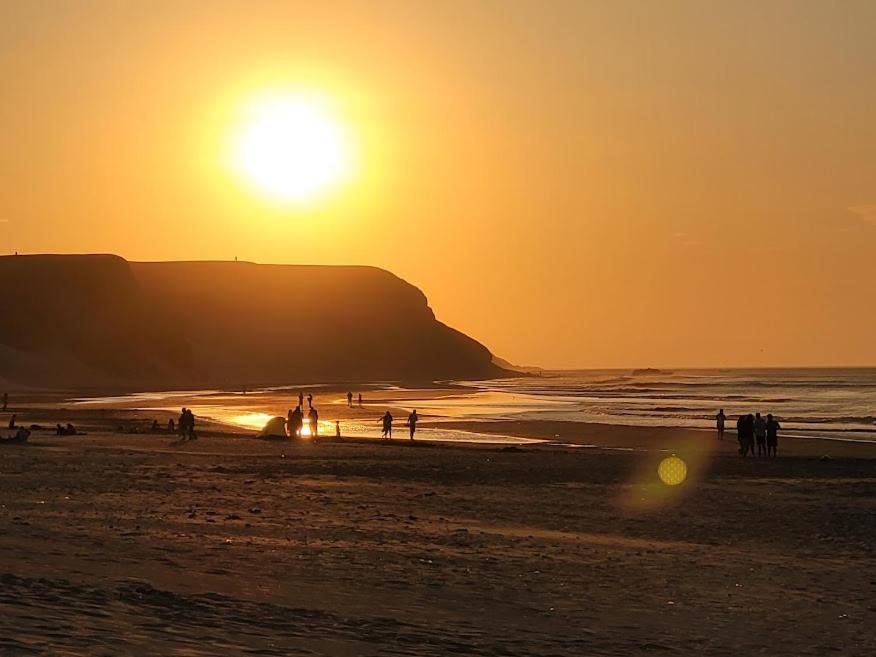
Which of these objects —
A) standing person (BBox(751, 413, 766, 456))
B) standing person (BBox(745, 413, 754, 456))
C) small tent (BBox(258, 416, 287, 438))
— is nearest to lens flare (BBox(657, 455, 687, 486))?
standing person (BBox(745, 413, 754, 456))

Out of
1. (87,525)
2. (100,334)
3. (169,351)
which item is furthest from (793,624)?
(169,351)

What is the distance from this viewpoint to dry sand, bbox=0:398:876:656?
9922 millimetres

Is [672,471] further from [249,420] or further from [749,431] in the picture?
[249,420]

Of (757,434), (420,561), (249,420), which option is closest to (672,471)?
(757,434)

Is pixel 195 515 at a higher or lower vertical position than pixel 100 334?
lower

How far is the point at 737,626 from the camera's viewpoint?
37.1ft

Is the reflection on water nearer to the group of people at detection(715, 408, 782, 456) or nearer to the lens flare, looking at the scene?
the lens flare

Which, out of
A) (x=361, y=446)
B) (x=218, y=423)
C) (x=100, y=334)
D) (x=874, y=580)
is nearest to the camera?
(x=874, y=580)

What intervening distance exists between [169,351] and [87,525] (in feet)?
473

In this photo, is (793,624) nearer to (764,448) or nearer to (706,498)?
(706,498)

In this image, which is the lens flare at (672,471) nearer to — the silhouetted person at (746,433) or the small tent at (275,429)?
the silhouetted person at (746,433)

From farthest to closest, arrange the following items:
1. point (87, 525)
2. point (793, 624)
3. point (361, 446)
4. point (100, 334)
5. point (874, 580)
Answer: point (100, 334), point (361, 446), point (87, 525), point (874, 580), point (793, 624)

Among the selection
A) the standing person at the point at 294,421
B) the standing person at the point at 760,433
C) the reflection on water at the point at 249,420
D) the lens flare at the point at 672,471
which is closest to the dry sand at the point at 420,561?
the lens flare at the point at 672,471

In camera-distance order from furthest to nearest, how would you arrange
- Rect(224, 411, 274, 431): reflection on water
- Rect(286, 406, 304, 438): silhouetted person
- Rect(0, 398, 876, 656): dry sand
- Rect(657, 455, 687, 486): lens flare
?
Rect(224, 411, 274, 431): reflection on water, Rect(286, 406, 304, 438): silhouetted person, Rect(657, 455, 687, 486): lens flare, Rect(0, 398, 876, 656): dry sand
